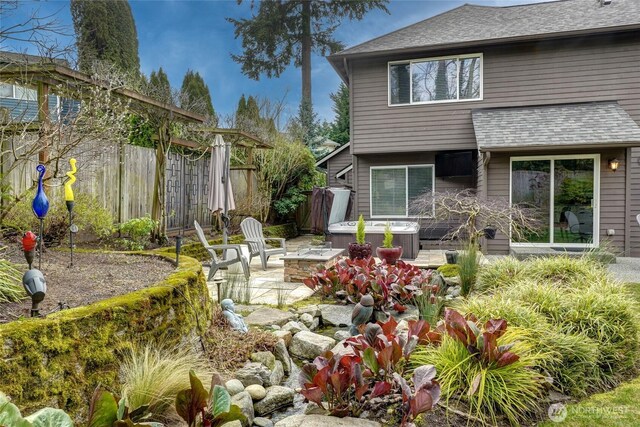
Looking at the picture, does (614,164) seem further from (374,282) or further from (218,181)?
(218,181)

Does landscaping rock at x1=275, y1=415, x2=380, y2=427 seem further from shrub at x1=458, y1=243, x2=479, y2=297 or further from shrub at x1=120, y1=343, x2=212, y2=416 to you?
shrub at x1=458, y1=243, x2=479, y2=297

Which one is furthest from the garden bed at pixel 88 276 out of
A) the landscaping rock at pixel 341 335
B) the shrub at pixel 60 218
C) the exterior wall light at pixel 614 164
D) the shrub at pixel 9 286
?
the exterior wall light at pixel 614 164

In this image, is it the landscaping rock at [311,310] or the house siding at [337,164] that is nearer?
the landscaping rock at [311,310]

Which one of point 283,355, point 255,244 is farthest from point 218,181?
point 283,355

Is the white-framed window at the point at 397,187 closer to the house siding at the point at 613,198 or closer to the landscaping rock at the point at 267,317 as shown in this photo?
the house siding at the point at 613,198

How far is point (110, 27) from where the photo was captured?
44.5 feet

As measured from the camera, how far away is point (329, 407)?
7.28 ft

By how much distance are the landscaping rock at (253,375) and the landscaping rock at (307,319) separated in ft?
4.46

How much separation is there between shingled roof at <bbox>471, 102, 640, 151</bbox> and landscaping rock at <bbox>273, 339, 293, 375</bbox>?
648 cm

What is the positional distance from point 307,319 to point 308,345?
825mm

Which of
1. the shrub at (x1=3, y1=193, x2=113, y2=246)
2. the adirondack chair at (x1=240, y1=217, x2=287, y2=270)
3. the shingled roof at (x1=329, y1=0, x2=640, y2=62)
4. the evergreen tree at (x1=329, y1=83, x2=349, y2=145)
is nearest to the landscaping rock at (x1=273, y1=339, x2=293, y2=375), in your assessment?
the shrub at (x1=3, y1=193, x2=113, y2=246)

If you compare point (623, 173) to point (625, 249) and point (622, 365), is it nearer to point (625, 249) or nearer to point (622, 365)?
point (625, 249)

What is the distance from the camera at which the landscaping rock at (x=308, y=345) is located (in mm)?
3464

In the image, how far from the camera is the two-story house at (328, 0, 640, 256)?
334 inches
